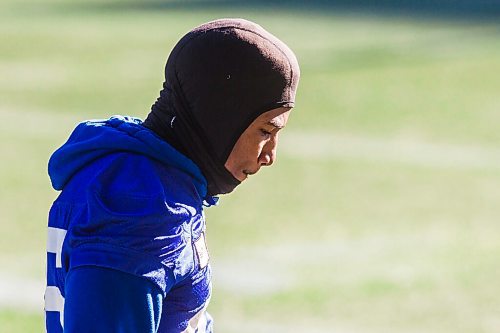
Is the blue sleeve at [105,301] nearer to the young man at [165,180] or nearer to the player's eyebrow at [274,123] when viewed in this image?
the young man at [165,180]

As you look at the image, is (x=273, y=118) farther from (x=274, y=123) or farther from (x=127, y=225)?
(x=127, y=225)

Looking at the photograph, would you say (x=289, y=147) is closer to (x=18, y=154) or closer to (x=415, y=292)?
(x=18, y=154)

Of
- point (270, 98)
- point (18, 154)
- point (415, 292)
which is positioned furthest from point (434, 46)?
point (270, 98)

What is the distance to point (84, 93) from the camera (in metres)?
14.8

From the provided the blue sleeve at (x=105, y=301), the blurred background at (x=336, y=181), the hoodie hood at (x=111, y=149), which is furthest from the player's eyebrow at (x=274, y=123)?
the blurred background at (x=336, y=181)

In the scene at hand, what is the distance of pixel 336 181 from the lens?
1013 centimetres

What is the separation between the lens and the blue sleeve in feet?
7.41

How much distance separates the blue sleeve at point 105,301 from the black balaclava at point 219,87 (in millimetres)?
363

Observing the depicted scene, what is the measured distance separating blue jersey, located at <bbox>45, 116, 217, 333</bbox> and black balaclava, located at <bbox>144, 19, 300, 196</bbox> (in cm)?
5

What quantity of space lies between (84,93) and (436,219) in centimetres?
687

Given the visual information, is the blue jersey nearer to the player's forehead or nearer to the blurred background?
the player's forehead

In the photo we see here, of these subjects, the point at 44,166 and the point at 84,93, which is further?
the point at 84,93

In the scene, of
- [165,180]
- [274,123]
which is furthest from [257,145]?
[165,180]

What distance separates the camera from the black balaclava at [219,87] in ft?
8.18
